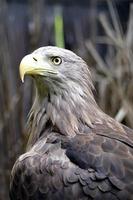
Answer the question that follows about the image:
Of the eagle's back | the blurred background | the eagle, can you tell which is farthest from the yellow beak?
the blurred background

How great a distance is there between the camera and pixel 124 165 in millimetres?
3539

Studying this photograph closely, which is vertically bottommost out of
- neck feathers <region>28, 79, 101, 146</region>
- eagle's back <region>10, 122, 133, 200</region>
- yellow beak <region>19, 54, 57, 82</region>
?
eagle's back <region>10, 122, 133, 200</region>

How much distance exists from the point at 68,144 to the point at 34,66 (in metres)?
0.46

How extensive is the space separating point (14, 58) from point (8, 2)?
176 centimetres

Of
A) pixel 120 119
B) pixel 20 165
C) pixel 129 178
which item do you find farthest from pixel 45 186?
pixel 120 119

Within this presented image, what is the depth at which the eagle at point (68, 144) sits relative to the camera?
3543mm

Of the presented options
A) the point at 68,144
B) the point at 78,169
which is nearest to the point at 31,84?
the point at 68,144

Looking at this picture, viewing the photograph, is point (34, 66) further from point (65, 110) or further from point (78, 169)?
point (78, 169)

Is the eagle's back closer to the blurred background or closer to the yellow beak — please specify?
the yellow beak

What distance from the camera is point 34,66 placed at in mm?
3881

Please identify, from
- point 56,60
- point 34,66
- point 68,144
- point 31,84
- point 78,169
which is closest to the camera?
point 78,169

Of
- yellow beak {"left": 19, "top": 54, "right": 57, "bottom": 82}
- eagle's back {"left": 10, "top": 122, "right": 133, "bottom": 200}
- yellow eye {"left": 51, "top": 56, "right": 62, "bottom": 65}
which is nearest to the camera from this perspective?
eagle's back {"left": 10, "top": 122, "right": 133, "bottom": 200}

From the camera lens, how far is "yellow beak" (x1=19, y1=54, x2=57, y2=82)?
3.85 metres

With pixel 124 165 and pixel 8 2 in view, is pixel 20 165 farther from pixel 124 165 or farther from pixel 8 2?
pixel 8 2
